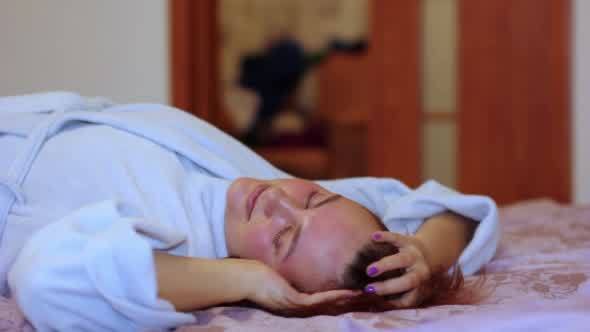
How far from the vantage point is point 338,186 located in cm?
142

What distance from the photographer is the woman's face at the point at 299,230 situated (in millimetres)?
965

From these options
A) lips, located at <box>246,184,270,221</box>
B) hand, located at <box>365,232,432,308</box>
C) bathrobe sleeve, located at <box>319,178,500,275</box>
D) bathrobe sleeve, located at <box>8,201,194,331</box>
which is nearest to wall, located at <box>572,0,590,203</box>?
bathrobe sleeve, located at <box>319,178,500,275</box>

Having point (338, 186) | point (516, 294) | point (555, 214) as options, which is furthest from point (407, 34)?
point (516, 294)

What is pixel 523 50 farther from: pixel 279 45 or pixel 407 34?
pixel 279 45

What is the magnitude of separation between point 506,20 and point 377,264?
1924 mm

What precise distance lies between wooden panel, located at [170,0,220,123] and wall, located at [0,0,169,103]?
134 mm

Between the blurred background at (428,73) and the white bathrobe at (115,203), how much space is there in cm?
121

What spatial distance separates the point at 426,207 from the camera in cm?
133

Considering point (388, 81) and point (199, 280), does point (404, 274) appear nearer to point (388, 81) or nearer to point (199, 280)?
point (199, 280)

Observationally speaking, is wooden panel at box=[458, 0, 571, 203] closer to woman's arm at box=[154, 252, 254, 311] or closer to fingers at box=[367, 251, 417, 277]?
fingers at box=[367, 251, 417, 277]

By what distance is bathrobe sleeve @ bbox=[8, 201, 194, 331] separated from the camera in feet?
2.49

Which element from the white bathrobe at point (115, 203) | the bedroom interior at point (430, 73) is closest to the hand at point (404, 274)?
the white bathrobe at point (115, 203)

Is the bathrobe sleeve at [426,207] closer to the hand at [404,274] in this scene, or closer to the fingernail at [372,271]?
the hand at [404,274]

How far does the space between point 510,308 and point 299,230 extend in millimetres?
329
